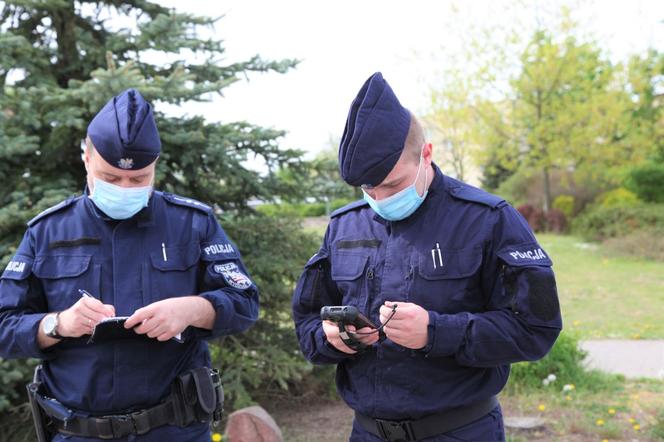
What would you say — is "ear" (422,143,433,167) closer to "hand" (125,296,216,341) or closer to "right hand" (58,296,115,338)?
"hand" (125,296,216,341)

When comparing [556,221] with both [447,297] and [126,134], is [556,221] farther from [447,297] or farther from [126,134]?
[126,134]

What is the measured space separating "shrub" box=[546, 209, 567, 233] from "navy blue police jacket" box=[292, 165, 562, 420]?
2188 centimetres

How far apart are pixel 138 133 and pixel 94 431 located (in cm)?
112

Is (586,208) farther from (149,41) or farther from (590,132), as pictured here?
(149,41)

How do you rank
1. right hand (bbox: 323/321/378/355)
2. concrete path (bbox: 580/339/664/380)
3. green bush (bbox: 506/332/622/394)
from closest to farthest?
right hand (bbox: 323/321/378/355), green bush (bbox: 506/332/622/394), concrete path (bbox: 580/339/664/380)

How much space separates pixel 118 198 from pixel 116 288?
1.12 ft

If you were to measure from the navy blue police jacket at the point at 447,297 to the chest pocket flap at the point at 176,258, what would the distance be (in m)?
0.56

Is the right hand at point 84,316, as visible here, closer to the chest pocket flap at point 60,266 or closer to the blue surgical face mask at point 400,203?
the chest pocket flap at point 60,266

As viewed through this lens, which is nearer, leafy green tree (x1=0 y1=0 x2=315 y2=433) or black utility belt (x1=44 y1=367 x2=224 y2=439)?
black utility belt (x1=44 y1=367 x2=224 y2=439)

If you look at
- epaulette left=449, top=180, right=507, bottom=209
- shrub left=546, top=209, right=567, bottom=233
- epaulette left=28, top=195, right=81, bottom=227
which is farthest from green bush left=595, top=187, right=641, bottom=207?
epaulette left=28, top=195, right=81, bottom=227

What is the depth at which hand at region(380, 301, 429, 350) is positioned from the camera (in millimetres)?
2129

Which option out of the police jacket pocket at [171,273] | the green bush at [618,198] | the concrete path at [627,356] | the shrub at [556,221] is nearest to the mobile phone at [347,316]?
the police jacket pocket at [171,273]

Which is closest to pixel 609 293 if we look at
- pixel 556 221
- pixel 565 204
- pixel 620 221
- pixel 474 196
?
pixel 620 221

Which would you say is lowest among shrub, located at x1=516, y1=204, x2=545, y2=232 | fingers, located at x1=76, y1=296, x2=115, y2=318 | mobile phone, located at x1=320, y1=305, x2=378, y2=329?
shrub, located at x1=516, y1=204, x2=545, y2=232
